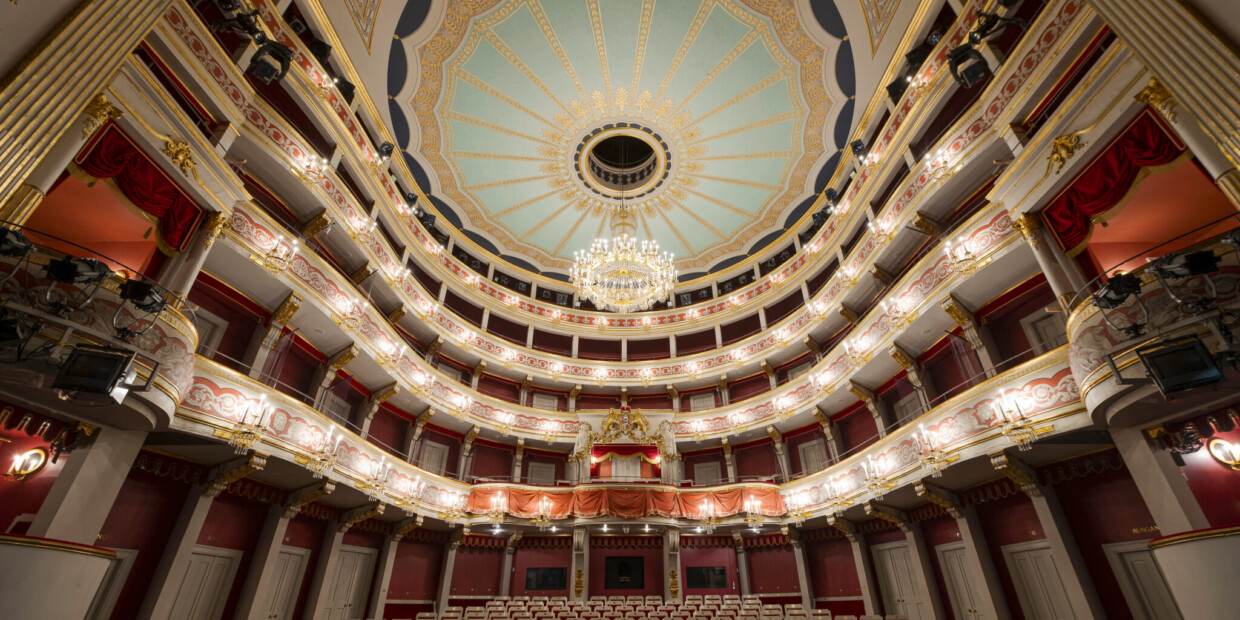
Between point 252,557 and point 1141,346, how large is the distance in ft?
51.1

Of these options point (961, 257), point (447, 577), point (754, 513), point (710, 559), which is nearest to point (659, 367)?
point (754, 513)

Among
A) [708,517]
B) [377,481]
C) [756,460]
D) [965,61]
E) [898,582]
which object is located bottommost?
[898,582]

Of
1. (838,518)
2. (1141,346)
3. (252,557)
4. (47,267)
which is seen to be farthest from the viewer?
(838,518)

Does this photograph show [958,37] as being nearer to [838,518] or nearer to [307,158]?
[838,518]

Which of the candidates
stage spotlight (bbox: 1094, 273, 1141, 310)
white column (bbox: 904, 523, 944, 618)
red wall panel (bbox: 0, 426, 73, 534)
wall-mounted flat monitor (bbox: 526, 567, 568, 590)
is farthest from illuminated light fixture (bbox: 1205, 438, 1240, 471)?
red wall panel (bbox: 0, 426, 73, 534)

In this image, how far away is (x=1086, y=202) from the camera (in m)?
7.29

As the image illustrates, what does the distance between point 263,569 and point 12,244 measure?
8.76 m

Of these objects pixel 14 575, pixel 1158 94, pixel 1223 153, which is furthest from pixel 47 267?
pixel 1158 94

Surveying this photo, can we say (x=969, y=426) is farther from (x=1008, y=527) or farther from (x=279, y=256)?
(x=279, y=256)

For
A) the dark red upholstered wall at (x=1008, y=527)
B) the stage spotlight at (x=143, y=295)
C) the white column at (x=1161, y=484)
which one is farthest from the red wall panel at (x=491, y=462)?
the white column at (x=1161, y=484)

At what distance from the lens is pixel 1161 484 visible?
6.54m

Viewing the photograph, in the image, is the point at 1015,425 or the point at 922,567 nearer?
the point at 1015,425

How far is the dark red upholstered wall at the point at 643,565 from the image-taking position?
15758mm

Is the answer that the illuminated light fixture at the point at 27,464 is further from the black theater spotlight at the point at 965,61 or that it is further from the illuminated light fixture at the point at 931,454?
the black theater spotlight at the point at 965,61
